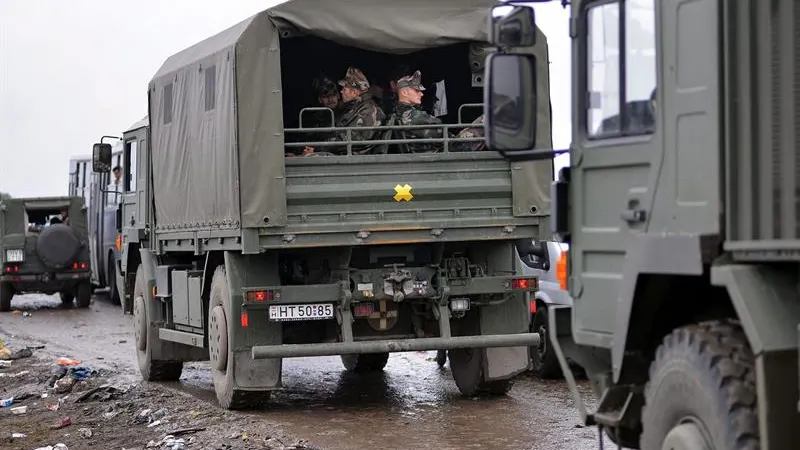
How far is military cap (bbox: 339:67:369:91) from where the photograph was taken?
12398 mm

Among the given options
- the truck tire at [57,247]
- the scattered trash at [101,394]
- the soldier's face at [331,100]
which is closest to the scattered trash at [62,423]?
the scattered trash at [101,394]

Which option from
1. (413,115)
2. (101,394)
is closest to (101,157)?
(101,394)

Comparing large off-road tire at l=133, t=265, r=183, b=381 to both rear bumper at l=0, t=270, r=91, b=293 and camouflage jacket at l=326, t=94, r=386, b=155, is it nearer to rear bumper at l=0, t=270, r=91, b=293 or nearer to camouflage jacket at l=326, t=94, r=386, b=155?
camouflage jacket at l=326, t=94, r=386, b=155

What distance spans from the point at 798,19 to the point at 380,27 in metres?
7.10

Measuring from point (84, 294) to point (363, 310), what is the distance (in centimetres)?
1755

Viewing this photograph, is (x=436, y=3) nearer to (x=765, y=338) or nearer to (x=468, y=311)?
(x=468, y=311)

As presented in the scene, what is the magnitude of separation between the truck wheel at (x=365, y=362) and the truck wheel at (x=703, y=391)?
9.35m

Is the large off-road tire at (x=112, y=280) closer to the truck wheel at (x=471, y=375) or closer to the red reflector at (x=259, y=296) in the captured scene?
the truck wheel at (x=471, y=375)

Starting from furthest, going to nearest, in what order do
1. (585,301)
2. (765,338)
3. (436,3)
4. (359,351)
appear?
(436,3) < (359,351) < (585,301) < (765,338)

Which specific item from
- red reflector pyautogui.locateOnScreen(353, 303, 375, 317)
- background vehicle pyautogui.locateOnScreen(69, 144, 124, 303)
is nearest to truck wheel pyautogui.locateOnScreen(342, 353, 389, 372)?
red reflector pyautogui.locateOnScreen(353, 303, 375, 317)

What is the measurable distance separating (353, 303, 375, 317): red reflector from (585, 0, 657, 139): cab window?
18.4 feet

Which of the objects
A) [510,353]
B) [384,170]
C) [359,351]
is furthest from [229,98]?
[510,353]

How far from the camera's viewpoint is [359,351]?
11312 mm

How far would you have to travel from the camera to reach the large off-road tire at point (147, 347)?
1477cm
